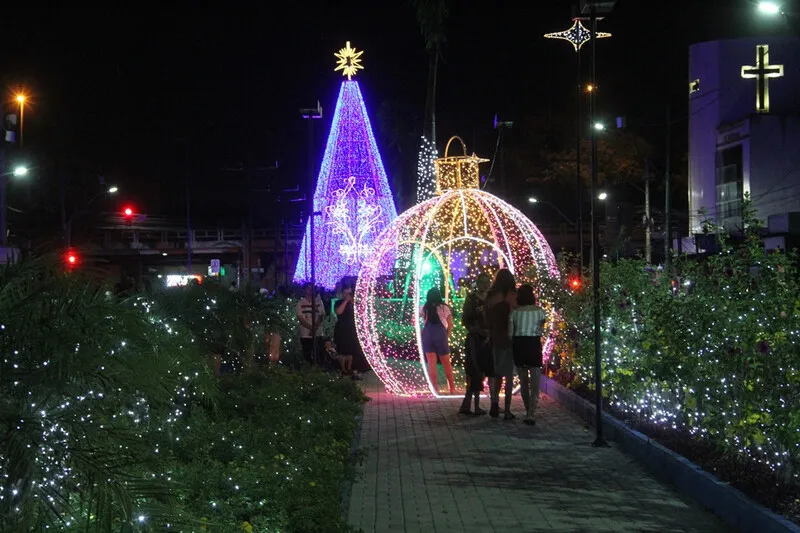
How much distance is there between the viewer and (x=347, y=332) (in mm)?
19109

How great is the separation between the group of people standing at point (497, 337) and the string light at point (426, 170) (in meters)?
15.5

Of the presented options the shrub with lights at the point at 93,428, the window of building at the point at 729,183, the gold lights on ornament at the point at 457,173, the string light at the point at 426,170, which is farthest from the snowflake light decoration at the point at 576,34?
the window of building at the point at 729,183

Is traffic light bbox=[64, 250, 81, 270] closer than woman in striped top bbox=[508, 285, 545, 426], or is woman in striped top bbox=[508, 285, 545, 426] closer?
traffic light bbox=[64, 250, 81, 270]

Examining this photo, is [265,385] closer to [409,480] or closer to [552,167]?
[409,480]

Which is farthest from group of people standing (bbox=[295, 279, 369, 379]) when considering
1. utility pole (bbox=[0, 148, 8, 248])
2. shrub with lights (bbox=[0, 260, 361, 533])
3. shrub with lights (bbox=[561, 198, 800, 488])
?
utility pole (bbox=[0, 148, 8, 248])

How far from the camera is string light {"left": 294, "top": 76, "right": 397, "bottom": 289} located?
3378cm

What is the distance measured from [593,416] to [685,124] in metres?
43.2

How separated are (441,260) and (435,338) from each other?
12.3ft

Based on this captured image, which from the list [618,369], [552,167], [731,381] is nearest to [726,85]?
[552,167]

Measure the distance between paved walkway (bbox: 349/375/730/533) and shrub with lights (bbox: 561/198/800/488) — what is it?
2.16ft

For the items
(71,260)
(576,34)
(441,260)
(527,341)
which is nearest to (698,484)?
(527,341)

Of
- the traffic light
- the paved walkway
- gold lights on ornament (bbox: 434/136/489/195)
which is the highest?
gold lights on ornament (bbox: 434/136/489/195)

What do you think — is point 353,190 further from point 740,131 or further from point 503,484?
point 503,484

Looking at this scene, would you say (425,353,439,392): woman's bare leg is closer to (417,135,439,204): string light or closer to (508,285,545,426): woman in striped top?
(508,285,545,426): woman in striped top
